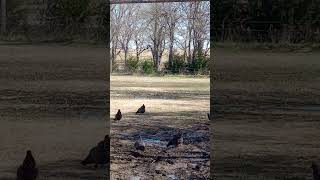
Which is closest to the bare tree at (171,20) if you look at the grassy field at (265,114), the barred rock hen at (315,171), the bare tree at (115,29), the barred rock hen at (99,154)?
the bare tree at (115,29)

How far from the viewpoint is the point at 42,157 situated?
535 centimetres

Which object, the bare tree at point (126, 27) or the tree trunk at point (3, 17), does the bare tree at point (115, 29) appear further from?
the tree trunk at point (3, 17)

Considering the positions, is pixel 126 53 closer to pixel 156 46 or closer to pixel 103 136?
pixel 156 46

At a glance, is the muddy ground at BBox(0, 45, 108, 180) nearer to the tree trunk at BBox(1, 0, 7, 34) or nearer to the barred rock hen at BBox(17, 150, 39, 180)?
the barred rock hen at BBox(17, 150, 39, 180)

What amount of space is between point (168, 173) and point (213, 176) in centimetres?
63

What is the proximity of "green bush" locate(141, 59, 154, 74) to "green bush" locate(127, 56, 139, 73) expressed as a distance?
71 millimetres

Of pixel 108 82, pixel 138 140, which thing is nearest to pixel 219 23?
pixel 108 82

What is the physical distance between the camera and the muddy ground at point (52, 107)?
5305 millimetres

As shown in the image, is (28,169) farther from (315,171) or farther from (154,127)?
(315,171)

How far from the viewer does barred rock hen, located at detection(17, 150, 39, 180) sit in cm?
530

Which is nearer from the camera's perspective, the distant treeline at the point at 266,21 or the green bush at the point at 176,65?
the distant treeline at the point at 266,21

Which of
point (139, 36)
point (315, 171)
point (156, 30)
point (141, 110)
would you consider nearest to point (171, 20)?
point (156, 30)

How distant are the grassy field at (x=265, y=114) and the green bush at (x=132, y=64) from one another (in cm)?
114

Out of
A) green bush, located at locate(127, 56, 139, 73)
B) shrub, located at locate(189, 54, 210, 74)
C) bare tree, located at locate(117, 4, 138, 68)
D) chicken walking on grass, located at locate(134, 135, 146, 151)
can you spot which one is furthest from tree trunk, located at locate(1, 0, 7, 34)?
shrub, located at locate(189, 54, 210, 74)
